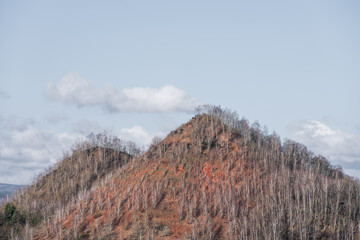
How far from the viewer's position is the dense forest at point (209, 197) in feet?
350

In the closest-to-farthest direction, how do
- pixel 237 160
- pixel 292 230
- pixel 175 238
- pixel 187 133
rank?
pixel 292 230 → pixel 175 238 → pixel 237 160 → pixel 187 133

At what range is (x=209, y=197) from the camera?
120438 mm

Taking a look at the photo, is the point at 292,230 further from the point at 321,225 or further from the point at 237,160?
the point at 237,160

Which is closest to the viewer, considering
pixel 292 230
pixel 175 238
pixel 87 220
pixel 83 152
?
pixel 292 230

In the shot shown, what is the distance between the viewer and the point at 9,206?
141m

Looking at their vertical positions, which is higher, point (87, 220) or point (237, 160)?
point (237, 160)

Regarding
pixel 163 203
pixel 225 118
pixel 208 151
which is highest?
pixel 225 118

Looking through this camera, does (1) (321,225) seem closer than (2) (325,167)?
Yes

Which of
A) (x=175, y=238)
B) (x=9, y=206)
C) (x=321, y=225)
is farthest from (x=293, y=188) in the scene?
(x=9, y=206)

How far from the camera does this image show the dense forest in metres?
107

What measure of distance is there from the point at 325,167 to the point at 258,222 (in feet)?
222

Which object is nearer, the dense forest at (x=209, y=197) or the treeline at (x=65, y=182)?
the dense forest at (x=209, y=197)

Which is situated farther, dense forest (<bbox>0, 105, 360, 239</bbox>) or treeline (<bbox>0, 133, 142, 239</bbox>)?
treeline (<bbox>0, 133, 142, 239</bbox>)

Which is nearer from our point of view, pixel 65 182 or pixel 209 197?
pixel 209 197
